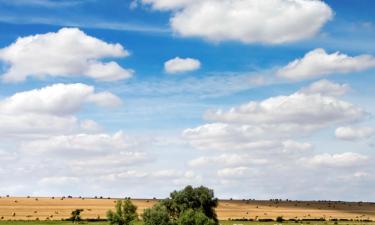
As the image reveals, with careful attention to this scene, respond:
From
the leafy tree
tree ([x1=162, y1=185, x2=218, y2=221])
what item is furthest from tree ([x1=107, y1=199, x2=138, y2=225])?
the leafy tree

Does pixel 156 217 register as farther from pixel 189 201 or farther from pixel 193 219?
pixel 189 201

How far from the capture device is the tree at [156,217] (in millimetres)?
110875

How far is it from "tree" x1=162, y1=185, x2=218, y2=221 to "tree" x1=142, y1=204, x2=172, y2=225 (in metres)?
5.77

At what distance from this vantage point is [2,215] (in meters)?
158

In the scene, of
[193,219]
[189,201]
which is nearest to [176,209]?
[189,201]

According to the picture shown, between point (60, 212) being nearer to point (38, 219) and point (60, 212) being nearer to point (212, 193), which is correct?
point (38, 219)

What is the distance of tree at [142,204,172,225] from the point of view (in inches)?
4365

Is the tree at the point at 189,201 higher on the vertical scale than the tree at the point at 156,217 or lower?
higher

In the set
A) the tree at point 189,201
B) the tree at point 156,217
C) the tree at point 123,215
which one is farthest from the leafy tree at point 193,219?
the tree at point 123,215

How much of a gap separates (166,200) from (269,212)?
76575 mm

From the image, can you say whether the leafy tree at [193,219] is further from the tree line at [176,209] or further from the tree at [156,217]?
the tree at [156,217]

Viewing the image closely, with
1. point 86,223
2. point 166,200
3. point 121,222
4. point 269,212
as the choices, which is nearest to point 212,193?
point 166,200

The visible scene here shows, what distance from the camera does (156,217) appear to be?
111062mm

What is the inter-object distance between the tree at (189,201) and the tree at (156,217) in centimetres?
577
